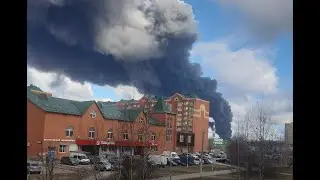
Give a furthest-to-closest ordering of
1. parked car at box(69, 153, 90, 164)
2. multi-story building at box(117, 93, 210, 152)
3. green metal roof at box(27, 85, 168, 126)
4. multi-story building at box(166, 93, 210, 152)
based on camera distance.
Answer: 1. multi-story building at box(166, 93, 210, 152)
2. multi-story building at box(117, 93, 210, 152)
3. parked car at box(69, 153, 90, 164)
4. green metal roof at box(27, 85, 168, 126)

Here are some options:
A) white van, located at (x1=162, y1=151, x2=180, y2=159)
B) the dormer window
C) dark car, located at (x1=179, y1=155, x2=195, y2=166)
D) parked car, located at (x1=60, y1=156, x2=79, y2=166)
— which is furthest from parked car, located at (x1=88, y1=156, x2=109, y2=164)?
dark car, located at (x1=179, y1=155, x2=195, y2=166)

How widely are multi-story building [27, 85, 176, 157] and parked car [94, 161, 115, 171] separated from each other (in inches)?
6.3

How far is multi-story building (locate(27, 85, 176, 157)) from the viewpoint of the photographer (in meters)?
4.81

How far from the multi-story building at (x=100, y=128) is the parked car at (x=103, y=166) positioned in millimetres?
160

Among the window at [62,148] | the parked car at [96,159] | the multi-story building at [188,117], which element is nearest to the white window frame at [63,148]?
the window at [62,148]

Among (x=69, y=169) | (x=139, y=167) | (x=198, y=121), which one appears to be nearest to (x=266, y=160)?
(x=198, y=121)

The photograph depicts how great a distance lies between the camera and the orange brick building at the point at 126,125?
4.82m

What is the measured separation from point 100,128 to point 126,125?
0.37m

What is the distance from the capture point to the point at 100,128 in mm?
5219

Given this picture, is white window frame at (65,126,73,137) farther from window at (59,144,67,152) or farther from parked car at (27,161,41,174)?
parked car at (27,161,41,174)

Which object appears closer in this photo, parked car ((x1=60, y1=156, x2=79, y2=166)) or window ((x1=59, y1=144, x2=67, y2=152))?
parked car ((x1=60, y1=156, x2=79, y2=166))
